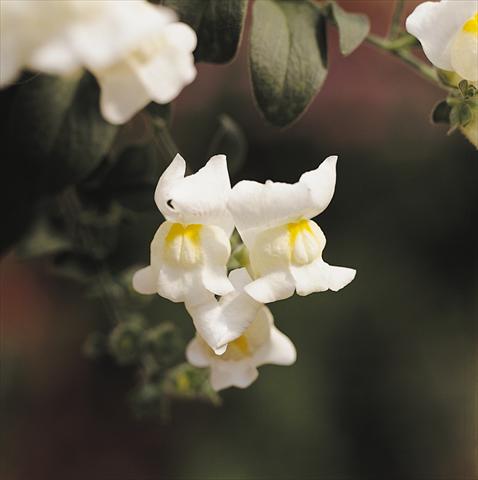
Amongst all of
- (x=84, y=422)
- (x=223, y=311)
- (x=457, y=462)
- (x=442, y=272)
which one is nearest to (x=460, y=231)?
(x=442, y=272)

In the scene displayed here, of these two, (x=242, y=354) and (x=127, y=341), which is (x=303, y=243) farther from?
(x=127, y=341)

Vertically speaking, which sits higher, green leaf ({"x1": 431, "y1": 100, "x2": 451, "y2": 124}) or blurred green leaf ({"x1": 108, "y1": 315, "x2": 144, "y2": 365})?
green leaf ({"x1": 431, "y1": 100, "x2": 451, "y2": 124})

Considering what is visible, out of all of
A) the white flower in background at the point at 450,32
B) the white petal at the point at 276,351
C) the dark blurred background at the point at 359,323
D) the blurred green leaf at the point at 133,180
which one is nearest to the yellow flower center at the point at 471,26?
the white flower in background at the point at 450,32

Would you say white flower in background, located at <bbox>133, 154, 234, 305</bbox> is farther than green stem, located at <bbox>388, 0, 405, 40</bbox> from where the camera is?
No

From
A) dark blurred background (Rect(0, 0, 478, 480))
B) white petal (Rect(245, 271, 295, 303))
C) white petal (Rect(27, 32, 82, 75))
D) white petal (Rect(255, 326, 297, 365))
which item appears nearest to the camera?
white petal (Rect(27, 32, 82, 75))

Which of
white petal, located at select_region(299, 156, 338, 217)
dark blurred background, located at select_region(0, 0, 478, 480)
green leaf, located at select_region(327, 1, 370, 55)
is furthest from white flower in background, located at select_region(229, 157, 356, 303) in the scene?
dark blurred background, located at select_region(0, 0, 478, 480)

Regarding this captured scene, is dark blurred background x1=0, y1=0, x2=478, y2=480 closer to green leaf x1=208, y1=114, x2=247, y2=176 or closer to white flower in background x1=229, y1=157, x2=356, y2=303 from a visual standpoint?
green leaf x1=208, y1=114, x2=247, y2=176

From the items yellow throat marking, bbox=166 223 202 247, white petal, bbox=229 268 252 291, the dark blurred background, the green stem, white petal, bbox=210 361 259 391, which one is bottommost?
the dark blurred background

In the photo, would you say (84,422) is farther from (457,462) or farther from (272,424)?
(457,462)
